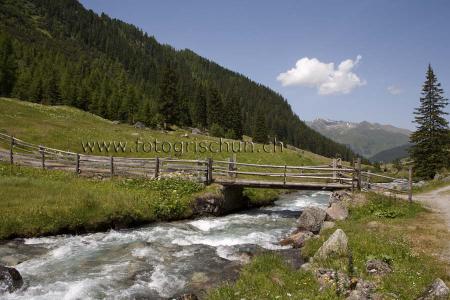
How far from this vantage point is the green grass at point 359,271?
10484 millimetres

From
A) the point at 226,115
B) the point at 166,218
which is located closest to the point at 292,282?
the point at 166,218

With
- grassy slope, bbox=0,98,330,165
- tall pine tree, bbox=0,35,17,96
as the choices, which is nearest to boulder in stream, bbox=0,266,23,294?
grassy slope, bbox=0,98,330,165

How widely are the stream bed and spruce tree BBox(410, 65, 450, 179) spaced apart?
28384mm

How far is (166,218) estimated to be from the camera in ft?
73.2

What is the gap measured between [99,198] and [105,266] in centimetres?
757

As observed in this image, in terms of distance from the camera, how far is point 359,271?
38.2ft

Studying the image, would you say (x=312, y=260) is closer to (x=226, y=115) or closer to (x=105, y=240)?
(x=105, y=240)

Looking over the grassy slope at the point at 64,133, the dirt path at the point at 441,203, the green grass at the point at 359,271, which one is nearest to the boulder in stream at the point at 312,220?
the green grass at the point at 359,271

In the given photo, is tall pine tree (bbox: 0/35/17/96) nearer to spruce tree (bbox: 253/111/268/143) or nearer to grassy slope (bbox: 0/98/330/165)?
grassy slope (bbox: 0/98/330/165)

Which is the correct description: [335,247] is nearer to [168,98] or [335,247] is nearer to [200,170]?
[200,170]

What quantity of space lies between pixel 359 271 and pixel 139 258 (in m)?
8.27

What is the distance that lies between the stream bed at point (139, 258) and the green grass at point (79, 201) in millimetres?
790

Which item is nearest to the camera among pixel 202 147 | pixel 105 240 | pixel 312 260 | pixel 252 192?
pixel 312 260

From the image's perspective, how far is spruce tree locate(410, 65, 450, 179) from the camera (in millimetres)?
42906
